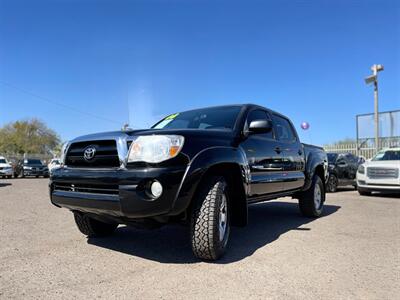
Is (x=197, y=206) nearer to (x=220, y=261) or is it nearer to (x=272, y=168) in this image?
(x=220, y=261)

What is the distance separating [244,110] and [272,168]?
0.96 metres

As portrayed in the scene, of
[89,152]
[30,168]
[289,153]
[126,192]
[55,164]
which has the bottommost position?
[30,168]

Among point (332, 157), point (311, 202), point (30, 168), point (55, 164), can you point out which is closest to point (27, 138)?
point (30, 168)

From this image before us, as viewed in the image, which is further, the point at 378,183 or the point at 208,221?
the point at 378,183

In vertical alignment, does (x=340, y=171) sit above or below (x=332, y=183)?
above

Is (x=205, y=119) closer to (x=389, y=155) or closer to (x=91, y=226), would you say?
(x=91, y=226)

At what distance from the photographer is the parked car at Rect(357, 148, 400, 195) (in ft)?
35.3

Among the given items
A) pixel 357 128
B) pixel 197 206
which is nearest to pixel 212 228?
pixel 197 206

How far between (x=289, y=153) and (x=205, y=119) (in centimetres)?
168

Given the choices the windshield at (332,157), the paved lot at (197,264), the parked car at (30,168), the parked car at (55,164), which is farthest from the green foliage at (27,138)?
the paved lot at (197,264)

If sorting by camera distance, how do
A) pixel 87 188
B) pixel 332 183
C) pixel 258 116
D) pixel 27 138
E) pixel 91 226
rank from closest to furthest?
pixel 87 188, pixel 91 226, pixel 258 116, pixel 332 183, pixel 27 138

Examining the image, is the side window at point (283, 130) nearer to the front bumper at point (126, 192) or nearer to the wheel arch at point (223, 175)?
the wheel arch at point (223, 175)

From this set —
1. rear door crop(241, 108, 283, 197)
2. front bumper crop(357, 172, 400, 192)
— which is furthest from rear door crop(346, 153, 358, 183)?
rear door crop(241, 108, 283, 197)

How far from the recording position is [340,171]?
12.7 meters
